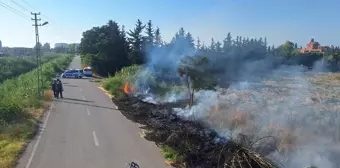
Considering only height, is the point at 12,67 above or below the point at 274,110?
above

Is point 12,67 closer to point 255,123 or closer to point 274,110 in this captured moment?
point 274,110

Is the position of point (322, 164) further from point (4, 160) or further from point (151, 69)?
point (151, 69)

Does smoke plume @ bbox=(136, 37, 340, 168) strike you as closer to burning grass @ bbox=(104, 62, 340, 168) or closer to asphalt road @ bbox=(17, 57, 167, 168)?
burning grass @ bbox=(104, 62, 340, 168)

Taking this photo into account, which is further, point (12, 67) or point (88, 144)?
point (12, 67)

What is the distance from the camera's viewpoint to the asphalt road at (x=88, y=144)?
429 inches

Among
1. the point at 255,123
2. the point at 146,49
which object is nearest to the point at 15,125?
Answer: the point at 255,123

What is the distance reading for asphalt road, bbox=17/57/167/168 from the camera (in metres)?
10.9

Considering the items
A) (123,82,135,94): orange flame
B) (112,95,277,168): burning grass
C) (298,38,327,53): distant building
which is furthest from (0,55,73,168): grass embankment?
(298,38,327,53): distant building

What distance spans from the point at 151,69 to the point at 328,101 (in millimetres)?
16162

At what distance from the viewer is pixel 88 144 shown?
12992 mm

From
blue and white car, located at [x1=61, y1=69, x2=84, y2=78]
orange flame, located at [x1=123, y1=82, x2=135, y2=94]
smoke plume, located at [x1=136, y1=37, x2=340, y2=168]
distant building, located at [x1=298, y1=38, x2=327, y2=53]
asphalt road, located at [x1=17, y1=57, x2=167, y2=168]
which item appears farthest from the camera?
blue and white car, located at [x1=61, y1=69, x2=84, y2=78]

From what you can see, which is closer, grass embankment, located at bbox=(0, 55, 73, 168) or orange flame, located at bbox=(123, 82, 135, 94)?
grass embankment, located at bbox=(0, 55, 73, 168)

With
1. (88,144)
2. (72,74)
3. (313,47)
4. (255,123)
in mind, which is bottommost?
(88,144)

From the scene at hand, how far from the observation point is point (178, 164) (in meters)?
10.9
